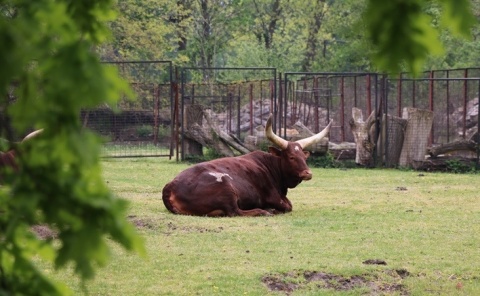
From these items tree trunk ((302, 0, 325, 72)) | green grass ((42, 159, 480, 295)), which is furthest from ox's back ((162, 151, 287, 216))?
tree trunk ((302, 0, 325, 72))

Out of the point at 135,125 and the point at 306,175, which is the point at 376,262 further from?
the point at 135,125

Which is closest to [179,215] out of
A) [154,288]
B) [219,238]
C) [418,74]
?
[219,238]

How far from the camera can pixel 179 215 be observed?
11.6 metres

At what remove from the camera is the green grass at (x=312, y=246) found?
7.57 m

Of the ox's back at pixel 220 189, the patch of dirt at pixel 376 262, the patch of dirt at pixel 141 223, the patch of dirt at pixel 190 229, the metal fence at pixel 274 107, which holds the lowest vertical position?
the patch of dirt at pixel 376 262

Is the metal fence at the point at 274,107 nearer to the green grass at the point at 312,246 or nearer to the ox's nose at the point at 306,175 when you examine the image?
the green grass at the point at 312,246

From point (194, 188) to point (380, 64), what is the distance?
940 centimetres

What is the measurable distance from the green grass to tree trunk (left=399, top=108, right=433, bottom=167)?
489 centimetres

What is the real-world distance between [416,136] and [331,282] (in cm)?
1287

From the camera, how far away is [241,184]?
12.0 m

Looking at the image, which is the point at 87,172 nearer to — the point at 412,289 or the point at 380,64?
the point at 380,64

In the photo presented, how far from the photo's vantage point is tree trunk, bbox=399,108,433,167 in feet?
65.8

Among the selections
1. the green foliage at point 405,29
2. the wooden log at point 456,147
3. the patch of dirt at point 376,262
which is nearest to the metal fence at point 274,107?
the wooden log at point 456,147

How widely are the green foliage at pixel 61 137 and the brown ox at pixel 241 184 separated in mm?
9248
